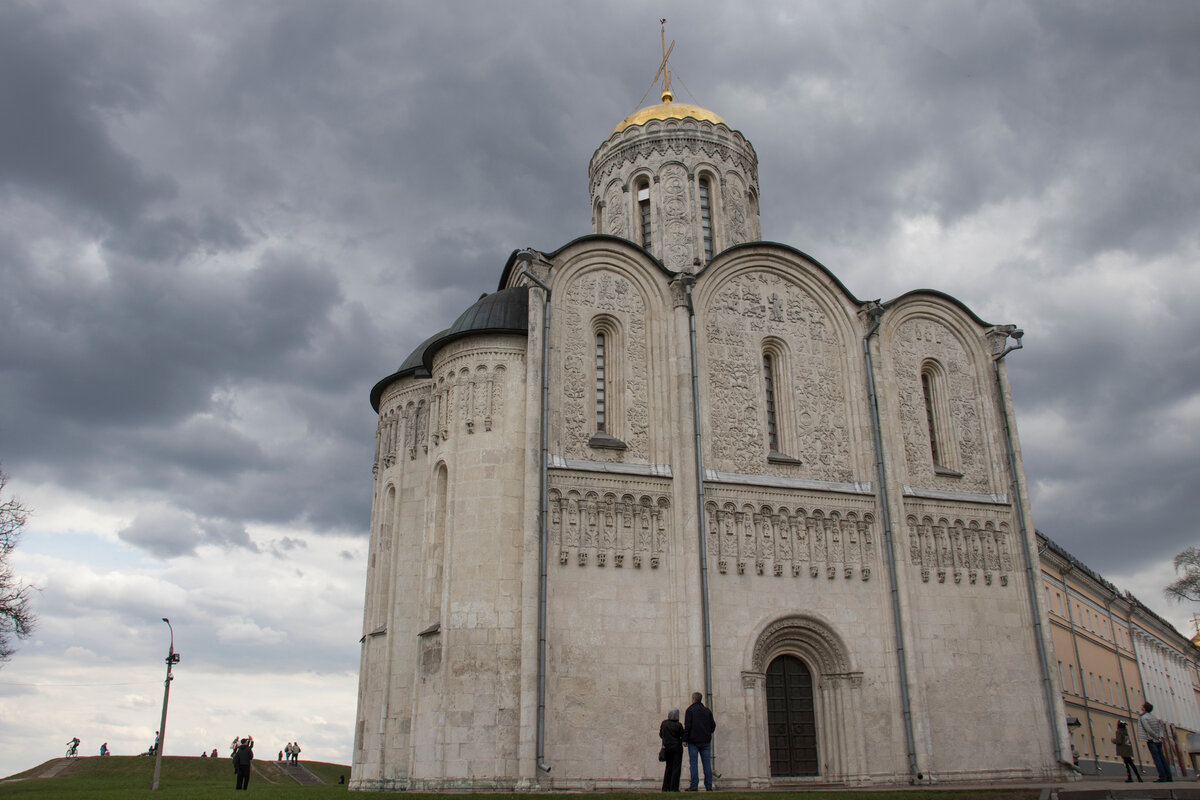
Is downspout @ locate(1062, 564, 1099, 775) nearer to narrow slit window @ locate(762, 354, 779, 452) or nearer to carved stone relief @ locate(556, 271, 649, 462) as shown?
narrow slit window @ locate(762, 354, 779, 452)

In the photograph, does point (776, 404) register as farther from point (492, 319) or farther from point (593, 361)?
point (492, 319)

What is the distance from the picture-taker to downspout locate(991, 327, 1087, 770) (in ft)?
65.0

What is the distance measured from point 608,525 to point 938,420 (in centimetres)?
925

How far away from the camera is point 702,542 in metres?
18.1

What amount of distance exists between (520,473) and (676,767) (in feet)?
21.5

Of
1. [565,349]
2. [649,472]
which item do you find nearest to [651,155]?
[565,349]

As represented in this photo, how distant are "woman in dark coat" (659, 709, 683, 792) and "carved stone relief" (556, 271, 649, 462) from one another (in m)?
6.30

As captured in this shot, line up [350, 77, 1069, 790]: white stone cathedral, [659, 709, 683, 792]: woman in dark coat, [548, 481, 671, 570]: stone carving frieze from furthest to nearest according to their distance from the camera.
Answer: [548, 481, 671, 570]: stone carving frieze
[350, 77, 1069, 790]: white stone cathedral
[659, 709, 683, 792]: woman in dark coat

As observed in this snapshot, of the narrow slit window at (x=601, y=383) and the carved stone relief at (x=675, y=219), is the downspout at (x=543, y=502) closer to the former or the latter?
the narrow slit window at (x=601, y=383)

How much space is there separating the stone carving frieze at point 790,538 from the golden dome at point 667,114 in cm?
1193

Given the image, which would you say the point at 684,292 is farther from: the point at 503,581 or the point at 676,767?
the point at 676,767

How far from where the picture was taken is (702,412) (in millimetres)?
19516

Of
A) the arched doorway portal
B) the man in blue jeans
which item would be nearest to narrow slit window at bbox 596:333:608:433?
the arched doorway portal

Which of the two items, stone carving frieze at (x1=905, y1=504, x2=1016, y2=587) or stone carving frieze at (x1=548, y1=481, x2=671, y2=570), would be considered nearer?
stone carving frieze at (x1=548, y1=481, x2=671, y2=570)
